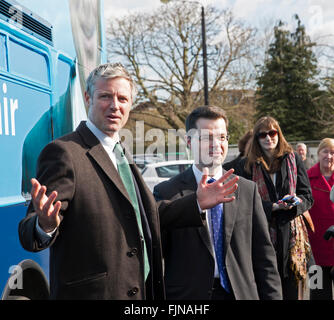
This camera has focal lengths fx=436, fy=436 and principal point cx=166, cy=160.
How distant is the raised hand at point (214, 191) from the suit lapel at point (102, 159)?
433mm

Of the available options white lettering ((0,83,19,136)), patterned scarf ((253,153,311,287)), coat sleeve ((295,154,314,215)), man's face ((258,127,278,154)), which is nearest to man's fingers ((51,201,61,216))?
white lettering ((0,83,19,136))

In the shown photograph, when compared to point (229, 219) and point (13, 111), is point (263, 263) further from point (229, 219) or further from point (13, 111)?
point (13, 111)

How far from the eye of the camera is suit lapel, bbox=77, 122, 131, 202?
1948mm

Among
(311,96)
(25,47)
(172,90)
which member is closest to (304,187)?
(25,47)

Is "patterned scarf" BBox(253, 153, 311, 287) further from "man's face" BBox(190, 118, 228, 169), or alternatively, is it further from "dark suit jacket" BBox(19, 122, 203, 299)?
"dark suit jacket" BBox(19, 122, 203, 299)

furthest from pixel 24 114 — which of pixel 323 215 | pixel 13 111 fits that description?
pixel 323 215

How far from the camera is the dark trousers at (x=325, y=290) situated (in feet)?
14.9

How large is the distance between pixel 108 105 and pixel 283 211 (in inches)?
99.4

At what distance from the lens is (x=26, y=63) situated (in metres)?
3.25

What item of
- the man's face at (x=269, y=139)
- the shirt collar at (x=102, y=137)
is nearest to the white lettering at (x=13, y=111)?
the shirt collar at (x=102, y=137)

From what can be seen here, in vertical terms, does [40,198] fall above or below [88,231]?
above

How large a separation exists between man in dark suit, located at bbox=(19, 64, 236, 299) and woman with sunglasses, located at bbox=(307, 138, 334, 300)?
3.08 m

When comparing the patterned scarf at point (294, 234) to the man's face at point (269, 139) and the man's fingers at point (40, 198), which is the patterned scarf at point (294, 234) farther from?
the man's fingers at point (40, 198)
